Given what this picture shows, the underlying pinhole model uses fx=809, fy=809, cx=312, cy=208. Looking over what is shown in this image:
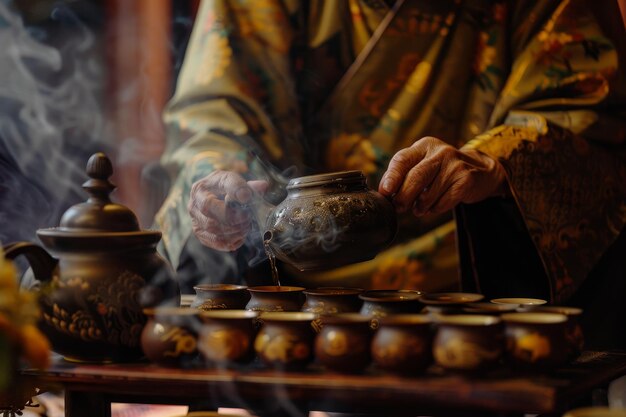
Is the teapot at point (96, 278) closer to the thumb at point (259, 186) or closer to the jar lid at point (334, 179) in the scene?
the jar lid at point (334, 179)

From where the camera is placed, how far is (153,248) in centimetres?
175

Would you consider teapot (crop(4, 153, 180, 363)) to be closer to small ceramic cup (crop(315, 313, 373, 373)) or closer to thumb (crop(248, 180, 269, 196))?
small ceramic cup (crop(315, 313, 373, 373))

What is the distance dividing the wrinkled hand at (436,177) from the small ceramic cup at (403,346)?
58cm

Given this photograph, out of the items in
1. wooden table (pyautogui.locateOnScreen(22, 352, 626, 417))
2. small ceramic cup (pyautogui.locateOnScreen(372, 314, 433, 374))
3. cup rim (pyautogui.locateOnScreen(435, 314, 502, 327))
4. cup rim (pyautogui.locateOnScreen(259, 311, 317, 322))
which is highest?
cup rim (pyautogui.locateOnScreen(259, 311, 317, 322))

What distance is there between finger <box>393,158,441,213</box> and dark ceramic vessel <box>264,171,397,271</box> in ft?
0.46

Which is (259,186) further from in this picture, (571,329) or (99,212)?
(571,329)

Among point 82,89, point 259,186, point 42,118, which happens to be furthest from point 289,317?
point 42,118

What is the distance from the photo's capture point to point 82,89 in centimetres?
409

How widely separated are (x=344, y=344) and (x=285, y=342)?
119 millimetres

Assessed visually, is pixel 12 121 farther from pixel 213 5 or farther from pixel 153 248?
pixel 153 248

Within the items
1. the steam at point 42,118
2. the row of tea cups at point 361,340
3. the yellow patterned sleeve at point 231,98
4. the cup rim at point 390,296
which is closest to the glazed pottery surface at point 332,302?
the cup rim at point 390,296

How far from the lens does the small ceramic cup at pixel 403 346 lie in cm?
146

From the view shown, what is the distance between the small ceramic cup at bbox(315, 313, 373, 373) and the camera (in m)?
1.50

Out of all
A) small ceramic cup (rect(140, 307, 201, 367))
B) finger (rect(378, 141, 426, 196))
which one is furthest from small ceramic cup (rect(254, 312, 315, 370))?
finger (rect(378, 141, 426, 196))
